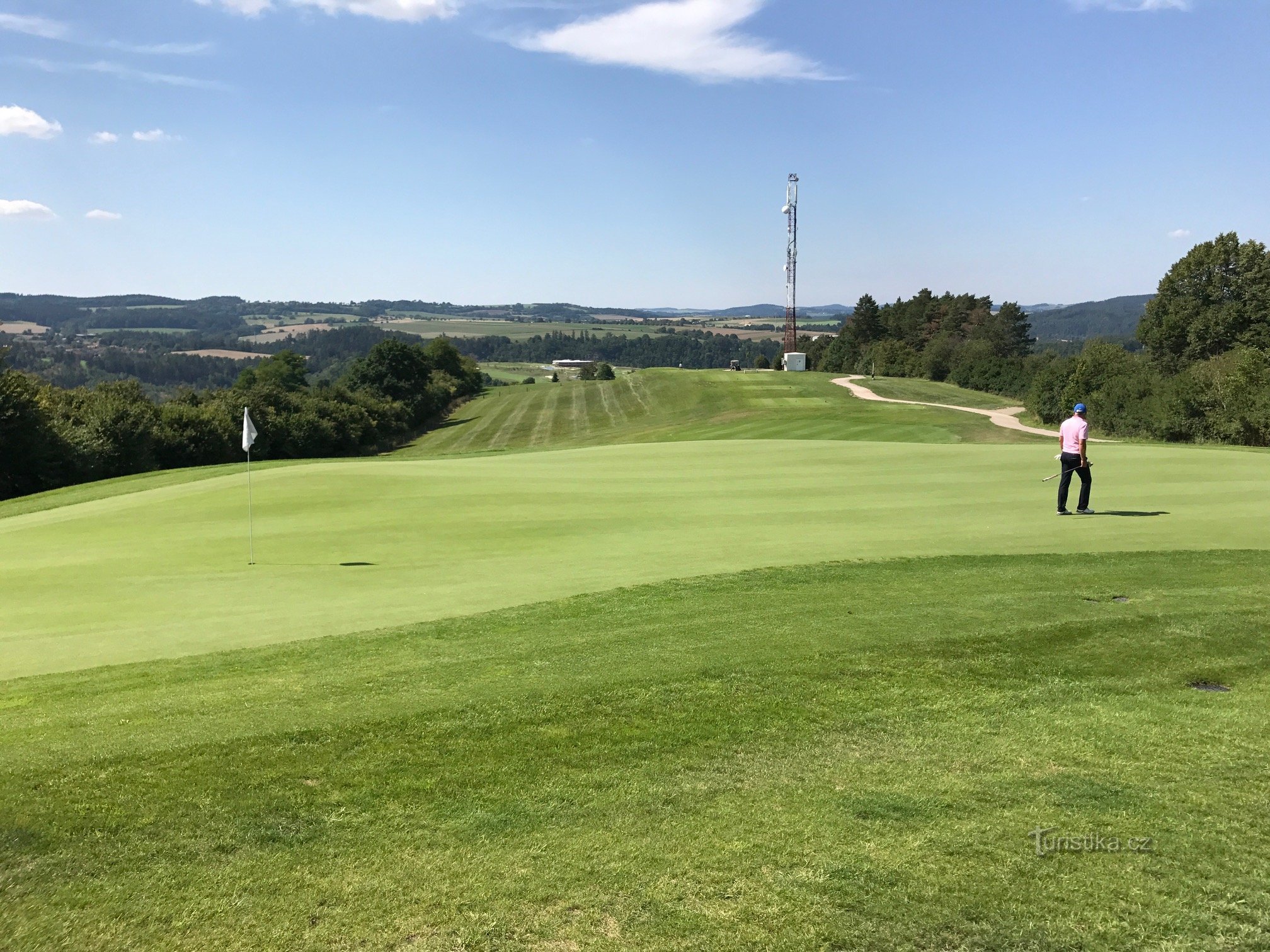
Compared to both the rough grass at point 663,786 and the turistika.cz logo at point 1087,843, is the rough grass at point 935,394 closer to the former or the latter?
the rough grass at point 663,786

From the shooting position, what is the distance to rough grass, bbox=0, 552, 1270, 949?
15.0 ft

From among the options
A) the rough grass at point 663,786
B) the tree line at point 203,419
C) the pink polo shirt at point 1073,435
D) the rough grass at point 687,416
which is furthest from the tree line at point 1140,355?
the tree line at point 203,419

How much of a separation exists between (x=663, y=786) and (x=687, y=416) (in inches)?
3010

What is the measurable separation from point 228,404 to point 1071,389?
231 feet

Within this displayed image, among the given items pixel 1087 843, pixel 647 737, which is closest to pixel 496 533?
pixel 647 737

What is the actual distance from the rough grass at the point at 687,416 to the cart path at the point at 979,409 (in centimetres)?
157

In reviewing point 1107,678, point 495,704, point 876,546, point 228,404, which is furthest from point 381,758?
point 228,404

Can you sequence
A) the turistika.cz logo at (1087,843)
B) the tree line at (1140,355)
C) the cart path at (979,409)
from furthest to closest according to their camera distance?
1. the cart path at (979,409)
2. the tree line at (1140,355)
3. the turistika.cz logo at (1087,843)

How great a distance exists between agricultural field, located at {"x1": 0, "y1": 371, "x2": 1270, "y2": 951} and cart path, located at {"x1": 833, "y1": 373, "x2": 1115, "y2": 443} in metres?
44.5

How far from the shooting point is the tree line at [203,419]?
46.8 m

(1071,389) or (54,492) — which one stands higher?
(1071,389)

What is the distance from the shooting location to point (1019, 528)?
15492 millimetres

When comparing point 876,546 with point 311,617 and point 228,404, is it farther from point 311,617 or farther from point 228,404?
point 228,404

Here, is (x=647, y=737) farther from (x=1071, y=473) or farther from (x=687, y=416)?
(x=687, y=416)
